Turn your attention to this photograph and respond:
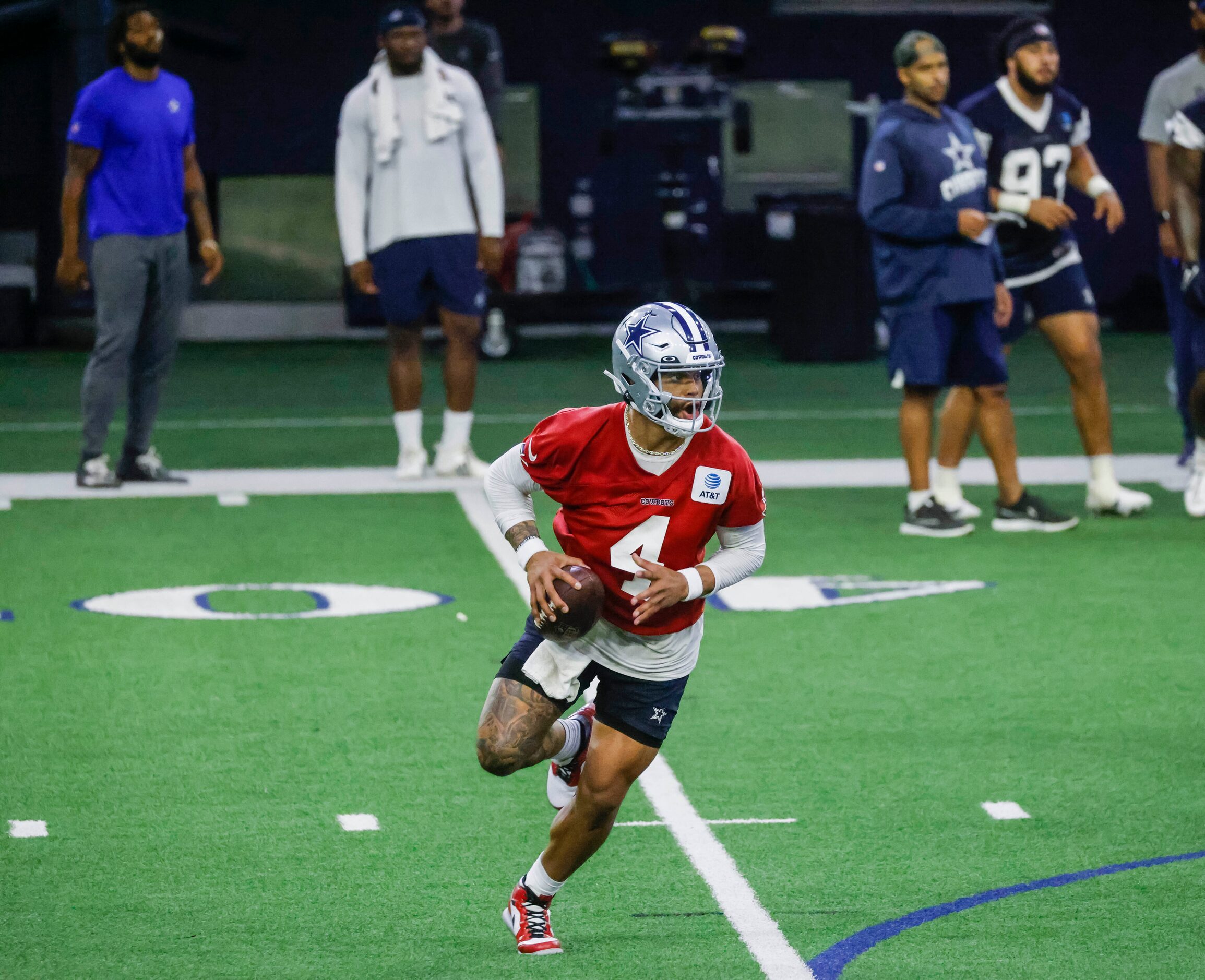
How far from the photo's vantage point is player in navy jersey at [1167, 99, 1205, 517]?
8.69 m

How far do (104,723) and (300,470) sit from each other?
5.17m

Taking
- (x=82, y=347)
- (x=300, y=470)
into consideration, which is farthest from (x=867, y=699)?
(x=82, y=347)

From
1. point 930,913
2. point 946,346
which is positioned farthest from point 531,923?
point 946,346

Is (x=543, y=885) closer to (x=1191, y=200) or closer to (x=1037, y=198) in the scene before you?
(x=1037, y=198)

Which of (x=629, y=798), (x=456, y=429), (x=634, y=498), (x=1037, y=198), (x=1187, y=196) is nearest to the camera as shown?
(x=634, y=498)

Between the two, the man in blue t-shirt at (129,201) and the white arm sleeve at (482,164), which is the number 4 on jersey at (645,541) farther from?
the white arm sleeve at (482,164)

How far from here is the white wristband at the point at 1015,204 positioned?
852 cm

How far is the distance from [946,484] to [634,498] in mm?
4890

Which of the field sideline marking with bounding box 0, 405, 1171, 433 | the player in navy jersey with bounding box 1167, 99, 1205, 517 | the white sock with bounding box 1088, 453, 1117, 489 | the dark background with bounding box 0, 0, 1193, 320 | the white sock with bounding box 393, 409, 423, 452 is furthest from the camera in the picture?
the dark background with bounding box 0, 0, 1193, 320

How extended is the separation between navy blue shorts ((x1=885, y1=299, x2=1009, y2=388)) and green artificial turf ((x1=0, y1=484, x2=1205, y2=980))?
0.72 meters

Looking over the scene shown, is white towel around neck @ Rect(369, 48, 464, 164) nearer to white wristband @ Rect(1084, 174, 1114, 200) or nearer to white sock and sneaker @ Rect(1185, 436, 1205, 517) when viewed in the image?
white wristband @ Rect(1084, 174, 1114, 200)

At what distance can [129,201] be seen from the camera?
9516 mm

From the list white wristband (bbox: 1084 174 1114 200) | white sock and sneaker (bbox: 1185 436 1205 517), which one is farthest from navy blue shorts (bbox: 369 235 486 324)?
white sock and sneaker (bbox: 1185 436 1205 517)

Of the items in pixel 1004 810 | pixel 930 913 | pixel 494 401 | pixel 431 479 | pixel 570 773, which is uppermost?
pixel 570 773
